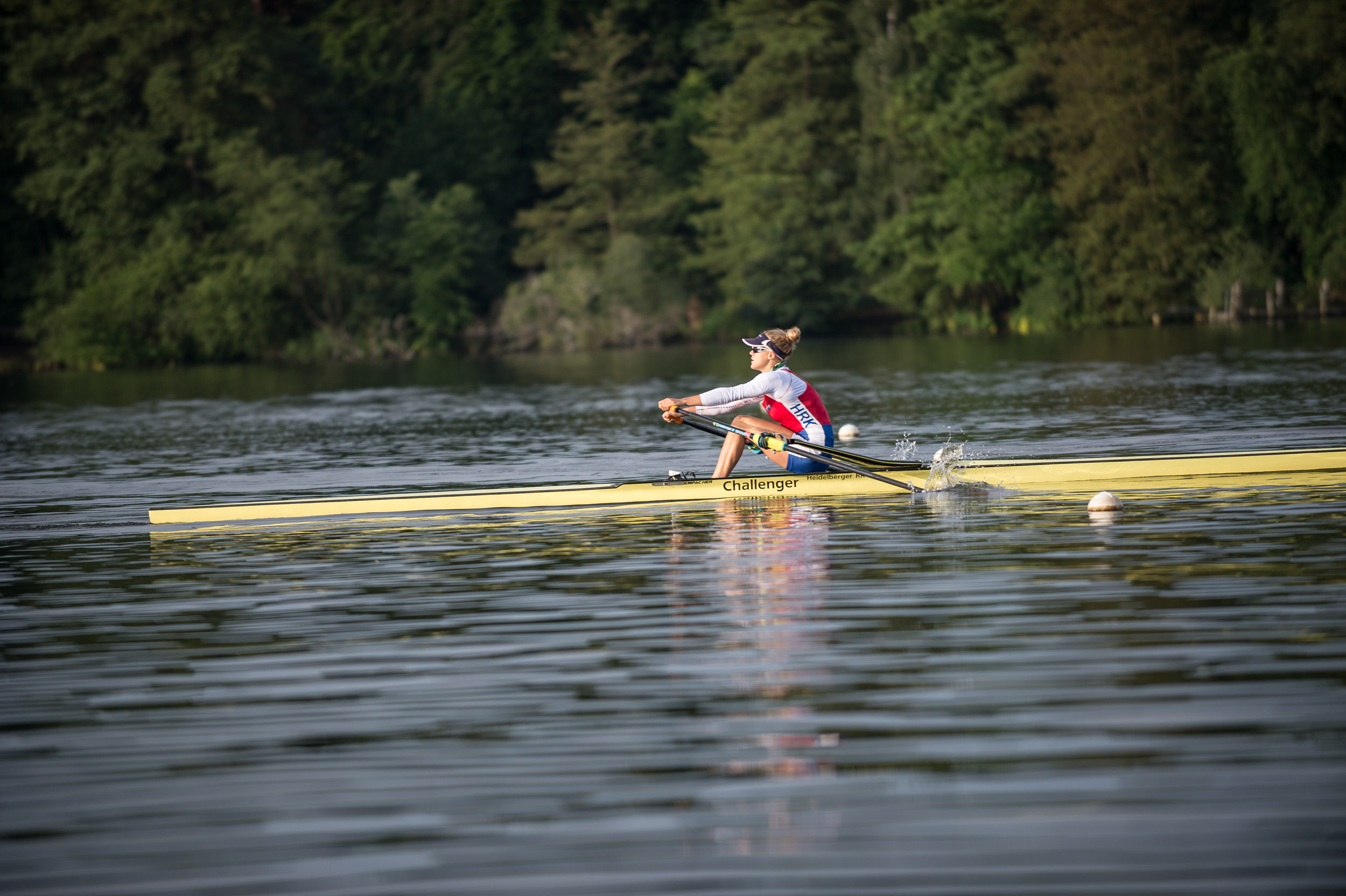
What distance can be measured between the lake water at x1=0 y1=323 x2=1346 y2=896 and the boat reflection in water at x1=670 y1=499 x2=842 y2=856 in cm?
3

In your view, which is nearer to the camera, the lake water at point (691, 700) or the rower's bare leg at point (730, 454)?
the lake water at point (691, 700)

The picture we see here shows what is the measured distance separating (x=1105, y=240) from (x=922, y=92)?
11.2 m

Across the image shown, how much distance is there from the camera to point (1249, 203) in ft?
202

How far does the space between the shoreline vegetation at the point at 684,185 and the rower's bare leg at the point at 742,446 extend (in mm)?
49107

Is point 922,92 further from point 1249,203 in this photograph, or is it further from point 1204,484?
point 1204,484

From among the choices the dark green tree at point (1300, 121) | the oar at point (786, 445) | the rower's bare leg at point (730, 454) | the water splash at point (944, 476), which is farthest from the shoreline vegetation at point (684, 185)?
the rower's bare leg at point (730, 454)

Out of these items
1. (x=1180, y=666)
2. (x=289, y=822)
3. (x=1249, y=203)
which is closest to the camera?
(x=289, y=822)

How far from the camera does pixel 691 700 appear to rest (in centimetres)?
749

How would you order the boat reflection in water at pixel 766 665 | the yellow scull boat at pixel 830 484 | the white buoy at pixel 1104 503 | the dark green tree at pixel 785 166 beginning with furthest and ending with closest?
the dark green tree at pixel 785 166, the yellow scull boat at pixel 830 484, the white buoy at pixel 1104 503, the boat reflection in water at pixel 766 665

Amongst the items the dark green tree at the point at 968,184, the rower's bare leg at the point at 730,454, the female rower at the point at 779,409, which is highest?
the dark green tree at the point at 968,184

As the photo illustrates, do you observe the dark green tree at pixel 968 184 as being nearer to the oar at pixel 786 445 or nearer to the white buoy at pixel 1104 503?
the oar at pixel 786 445

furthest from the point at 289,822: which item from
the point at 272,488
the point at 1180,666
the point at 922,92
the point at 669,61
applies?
the point at 669,61

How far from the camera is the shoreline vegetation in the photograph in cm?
6319

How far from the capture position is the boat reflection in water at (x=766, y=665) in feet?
18.8
